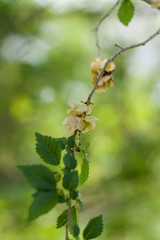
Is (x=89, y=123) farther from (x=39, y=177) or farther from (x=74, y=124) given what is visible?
(x=39, y=177)

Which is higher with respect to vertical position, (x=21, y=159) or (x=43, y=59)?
(x=43, y=59)

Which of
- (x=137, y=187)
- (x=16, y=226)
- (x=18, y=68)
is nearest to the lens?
(x=16, y=226)

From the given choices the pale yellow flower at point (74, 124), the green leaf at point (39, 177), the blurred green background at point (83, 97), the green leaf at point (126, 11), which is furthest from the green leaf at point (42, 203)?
the blurred green background at point (83, 97)

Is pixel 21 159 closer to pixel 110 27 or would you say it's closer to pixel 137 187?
pixel 137 187

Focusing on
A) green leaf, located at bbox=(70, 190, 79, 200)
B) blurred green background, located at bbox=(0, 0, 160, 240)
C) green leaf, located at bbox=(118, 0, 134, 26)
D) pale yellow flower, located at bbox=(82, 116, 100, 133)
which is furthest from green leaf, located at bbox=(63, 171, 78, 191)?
blurred green background, located at bbox=(0, 0, 160, 240)

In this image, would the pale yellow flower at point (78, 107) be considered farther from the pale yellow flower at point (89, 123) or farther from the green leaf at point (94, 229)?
the green leaf at point (94, 229)

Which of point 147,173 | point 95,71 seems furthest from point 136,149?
point 95,71
